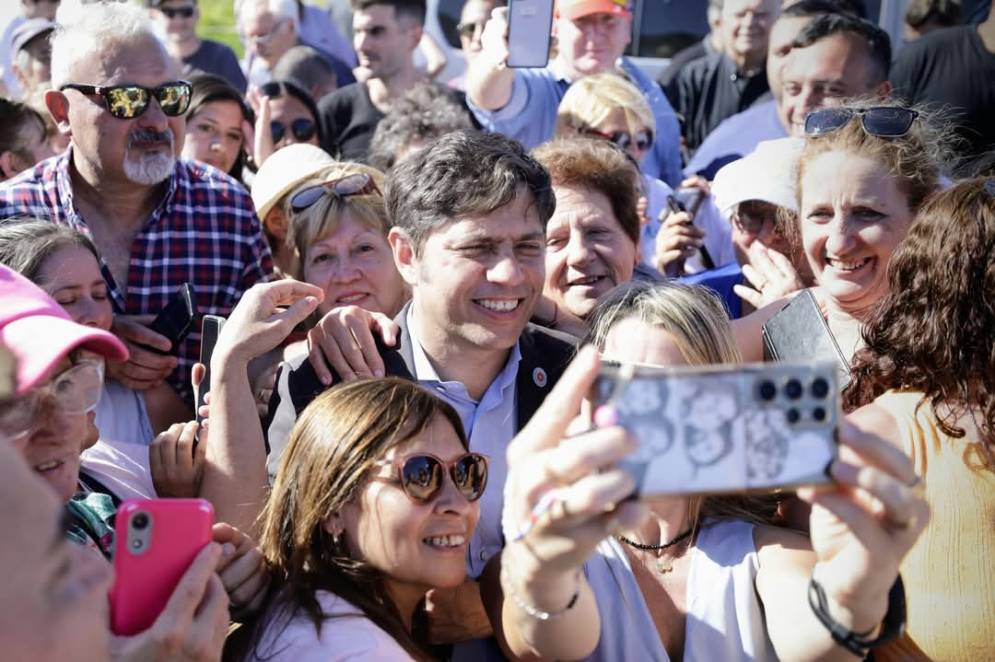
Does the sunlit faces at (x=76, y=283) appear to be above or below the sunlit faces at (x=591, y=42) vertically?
below

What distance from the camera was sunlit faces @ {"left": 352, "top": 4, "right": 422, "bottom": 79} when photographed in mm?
6852

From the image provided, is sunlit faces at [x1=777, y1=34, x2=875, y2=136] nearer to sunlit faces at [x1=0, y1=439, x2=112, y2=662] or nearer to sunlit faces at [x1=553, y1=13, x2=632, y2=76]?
sunlit faces at [x1=553, y1=13, x2=632, y2=76]

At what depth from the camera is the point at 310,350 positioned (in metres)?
3.14

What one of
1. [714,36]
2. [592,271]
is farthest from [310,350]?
[714,36]

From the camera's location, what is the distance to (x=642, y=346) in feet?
8.84

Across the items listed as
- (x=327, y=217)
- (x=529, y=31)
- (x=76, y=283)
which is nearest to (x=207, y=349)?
(x=76, y=283)

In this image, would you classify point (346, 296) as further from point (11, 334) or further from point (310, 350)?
point (11, 334)

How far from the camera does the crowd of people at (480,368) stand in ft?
5.99

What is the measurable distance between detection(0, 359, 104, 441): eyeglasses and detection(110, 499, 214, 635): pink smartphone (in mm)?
354

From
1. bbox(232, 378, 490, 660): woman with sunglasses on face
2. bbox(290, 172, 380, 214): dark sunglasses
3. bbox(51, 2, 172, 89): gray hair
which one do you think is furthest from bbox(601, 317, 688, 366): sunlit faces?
bbox(51, 2, 172, 89): gray hair

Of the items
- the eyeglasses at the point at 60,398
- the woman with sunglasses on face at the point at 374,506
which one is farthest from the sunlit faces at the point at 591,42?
the eyeglasses at the point at 60,398

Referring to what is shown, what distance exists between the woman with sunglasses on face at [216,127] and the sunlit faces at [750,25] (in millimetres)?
2918

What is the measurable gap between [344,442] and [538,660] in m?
0.61

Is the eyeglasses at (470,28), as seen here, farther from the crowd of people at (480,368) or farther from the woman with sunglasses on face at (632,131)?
the woman with sunglasses on face at (632,131)
